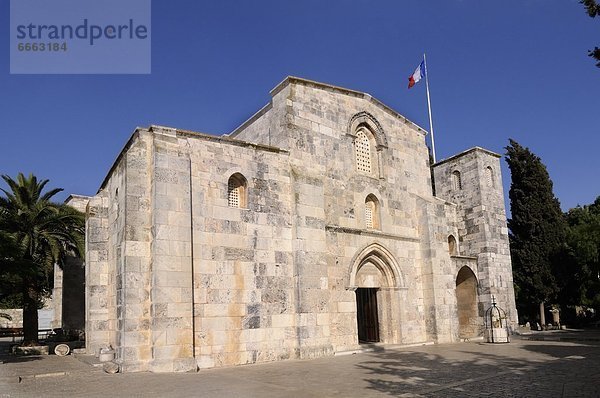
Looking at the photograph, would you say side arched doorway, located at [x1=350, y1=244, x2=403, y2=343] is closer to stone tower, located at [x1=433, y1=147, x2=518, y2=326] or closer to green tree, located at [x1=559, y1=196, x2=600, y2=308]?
stone tower, located at [x1=433, y1=147, x2=518, y2=326]

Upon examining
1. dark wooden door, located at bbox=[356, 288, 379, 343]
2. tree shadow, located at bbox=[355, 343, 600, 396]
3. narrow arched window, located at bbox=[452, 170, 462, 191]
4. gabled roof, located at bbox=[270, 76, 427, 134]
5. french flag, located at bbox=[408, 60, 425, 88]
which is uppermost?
french flag, located at bbox=[408, 60, 425, 88]

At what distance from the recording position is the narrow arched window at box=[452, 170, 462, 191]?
88.3 ft

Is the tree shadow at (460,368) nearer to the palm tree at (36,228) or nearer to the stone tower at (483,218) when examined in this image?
the stone tower at (483,218)

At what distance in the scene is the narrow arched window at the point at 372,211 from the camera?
19.4 metres

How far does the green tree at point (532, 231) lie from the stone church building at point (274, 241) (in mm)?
7664

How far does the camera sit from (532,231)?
29125 mm

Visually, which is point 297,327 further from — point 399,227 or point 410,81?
point 410,81

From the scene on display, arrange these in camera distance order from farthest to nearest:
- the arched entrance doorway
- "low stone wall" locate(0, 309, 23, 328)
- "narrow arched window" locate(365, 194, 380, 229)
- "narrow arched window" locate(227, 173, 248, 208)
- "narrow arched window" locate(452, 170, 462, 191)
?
"low stone wall" locate(0, 309, 23, 328) → "narrow arched window" locate(452, 170, 462, 191) → the arched entrance doorway → "narrow arched window" locate(365, 194, 380, 229) → "narrow arched window" locate(227, 173, 248, 208)

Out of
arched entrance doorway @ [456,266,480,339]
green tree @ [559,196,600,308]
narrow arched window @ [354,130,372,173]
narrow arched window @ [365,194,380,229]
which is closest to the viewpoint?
narrow arched window @ [365,194,380,229]

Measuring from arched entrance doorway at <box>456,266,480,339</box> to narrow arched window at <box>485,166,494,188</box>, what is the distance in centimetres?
481

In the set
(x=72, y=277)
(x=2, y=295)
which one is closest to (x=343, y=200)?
(x=2, y=295)

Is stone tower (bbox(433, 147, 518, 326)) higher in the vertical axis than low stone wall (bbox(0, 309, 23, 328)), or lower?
higher

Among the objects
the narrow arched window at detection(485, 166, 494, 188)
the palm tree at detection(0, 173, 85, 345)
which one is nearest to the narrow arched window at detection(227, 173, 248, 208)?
the palm tree at detection(0, 173, 85, 345)

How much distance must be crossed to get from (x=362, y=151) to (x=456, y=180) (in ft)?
30.6
